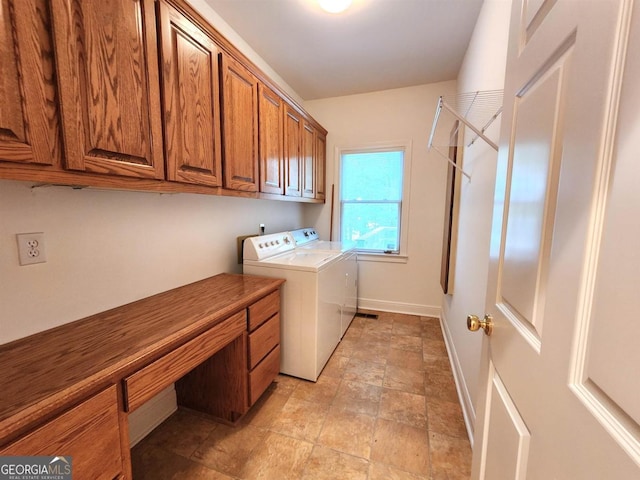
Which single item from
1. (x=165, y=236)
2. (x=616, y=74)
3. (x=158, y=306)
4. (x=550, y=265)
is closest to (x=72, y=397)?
(x=158, y=306)

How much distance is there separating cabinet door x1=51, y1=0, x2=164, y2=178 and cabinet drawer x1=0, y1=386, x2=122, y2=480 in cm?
77

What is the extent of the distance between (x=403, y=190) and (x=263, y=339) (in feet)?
7.83

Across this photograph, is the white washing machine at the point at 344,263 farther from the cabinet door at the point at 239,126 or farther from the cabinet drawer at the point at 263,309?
the cabinet door at the point at 239,126

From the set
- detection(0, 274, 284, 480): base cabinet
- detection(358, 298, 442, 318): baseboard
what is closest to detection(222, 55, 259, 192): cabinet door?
detection(0, 274, 284, 480): base cabinet

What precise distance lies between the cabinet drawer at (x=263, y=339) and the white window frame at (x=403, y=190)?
183cm

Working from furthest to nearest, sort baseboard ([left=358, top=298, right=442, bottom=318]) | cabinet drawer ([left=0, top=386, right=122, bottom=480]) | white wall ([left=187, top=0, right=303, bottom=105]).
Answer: baseboard ([left=358, top=298, right=442, bottom=318])
white wall ([left=187, top=0, right=303, bottom=105])
cabinet drawer ([left=0, top=386, right=122, bottom=480])

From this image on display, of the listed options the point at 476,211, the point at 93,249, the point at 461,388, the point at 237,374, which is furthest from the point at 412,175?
the point at 93,249

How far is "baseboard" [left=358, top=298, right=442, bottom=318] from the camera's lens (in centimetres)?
326

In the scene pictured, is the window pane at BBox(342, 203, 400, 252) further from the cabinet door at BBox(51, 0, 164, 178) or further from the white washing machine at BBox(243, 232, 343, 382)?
the cabinet door at BBox(51, 0, 164, 178)

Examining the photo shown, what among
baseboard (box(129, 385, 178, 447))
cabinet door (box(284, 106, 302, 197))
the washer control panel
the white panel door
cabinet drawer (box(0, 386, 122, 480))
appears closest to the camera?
the white panel door

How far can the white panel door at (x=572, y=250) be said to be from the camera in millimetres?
340

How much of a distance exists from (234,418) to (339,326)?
1.20 m

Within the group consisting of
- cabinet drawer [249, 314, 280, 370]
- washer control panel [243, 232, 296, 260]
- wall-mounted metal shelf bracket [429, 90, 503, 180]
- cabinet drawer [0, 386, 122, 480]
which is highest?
wall-mounted metal shelf bracket [429, 90, 503, 180]

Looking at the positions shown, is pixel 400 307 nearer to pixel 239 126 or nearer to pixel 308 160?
pixel 308 160
